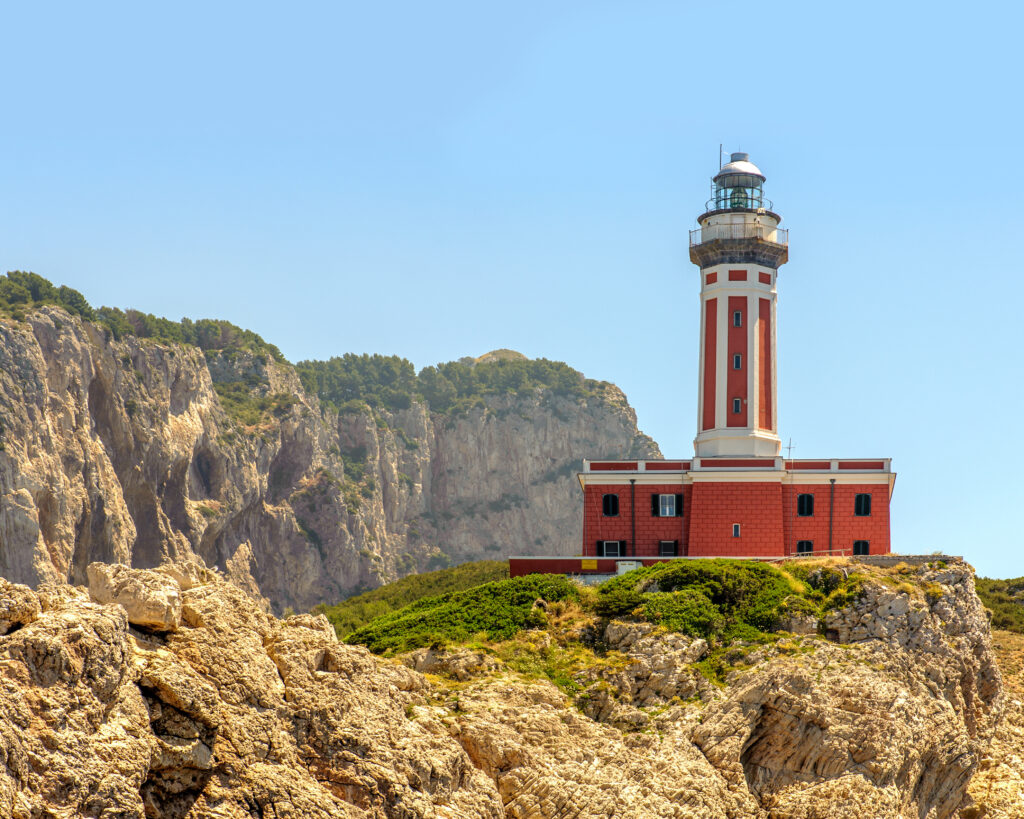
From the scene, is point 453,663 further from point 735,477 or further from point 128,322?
point 128,322

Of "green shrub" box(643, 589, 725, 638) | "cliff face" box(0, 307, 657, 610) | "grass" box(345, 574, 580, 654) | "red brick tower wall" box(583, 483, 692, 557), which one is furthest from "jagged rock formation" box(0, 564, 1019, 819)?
"cliff face" box(0, 307, 657, 610)

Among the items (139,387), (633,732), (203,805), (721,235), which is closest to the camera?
(203,805)

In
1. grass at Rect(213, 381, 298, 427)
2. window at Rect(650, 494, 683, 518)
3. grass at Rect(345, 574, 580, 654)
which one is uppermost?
grass at Rect(213, 381, 298, 427)

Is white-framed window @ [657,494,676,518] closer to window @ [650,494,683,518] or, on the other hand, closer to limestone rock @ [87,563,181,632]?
window @ [650,494,683,518]

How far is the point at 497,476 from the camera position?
171750 millimetres

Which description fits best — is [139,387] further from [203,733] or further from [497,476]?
[203,733]

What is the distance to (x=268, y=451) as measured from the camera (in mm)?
Answer: 130500

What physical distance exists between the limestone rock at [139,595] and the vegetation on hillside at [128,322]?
8024 centimetres

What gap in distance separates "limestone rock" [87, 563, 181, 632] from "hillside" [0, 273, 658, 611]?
67.6 m

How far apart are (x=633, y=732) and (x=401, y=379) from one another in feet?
484

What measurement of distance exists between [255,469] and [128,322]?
18.0 m

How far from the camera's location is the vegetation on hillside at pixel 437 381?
173125 mm

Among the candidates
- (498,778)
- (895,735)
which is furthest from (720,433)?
(498,778)

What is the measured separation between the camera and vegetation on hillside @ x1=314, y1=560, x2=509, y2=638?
63.8 m
